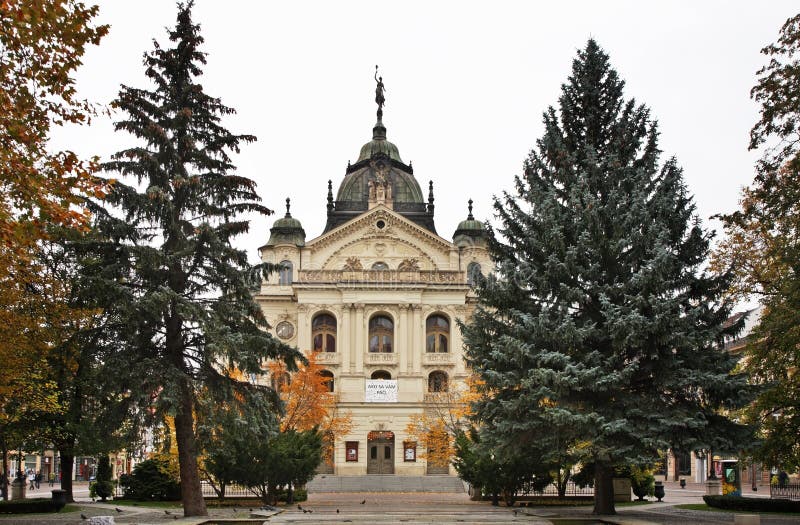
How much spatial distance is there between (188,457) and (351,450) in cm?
3724

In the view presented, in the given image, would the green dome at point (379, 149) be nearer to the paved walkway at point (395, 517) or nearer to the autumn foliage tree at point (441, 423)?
the autumn foliage tree at point (441, 423)

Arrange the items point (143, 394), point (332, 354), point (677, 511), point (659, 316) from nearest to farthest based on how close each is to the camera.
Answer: point (659, 316) < point (143, 394) < point (677, 511) < point (332, 354)

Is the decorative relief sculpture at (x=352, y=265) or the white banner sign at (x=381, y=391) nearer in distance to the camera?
the white banner sign at (x=381, y=391)

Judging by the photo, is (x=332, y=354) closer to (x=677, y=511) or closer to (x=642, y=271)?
(x=677, y=511)

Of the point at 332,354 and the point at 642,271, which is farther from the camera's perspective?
the point at 332,354

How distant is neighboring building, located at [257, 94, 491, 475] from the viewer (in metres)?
62.2

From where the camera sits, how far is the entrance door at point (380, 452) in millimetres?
62000

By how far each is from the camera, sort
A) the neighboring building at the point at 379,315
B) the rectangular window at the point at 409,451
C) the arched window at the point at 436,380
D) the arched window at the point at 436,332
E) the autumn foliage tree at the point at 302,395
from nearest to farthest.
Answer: the autumn foliage tree at the point at 302,395 < the rectangular window at the point at 409,451 < the neighboring building at the point at 379,315 < the arched window at the point at 436,380 < the arched window at the point at 436,332

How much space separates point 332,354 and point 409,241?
1049 cm

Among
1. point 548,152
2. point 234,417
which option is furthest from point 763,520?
point 234,417

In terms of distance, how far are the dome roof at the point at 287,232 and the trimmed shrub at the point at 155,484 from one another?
35.8 m

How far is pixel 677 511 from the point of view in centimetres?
2847

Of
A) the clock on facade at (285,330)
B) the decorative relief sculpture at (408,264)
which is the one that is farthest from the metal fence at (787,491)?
the clock on facade at (285,330)

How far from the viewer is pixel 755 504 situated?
27.8 meters
